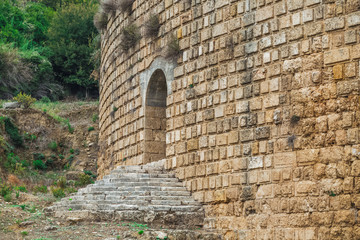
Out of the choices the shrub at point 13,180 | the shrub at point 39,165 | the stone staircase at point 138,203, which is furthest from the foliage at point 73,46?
the stone staircase at point 138,203

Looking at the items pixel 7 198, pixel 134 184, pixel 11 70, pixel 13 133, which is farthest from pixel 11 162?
pixel 11 70

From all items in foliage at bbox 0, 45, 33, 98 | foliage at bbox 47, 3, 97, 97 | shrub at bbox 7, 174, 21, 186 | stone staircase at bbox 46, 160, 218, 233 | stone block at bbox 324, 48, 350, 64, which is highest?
foliage at bbox 47, 3, 97, 97

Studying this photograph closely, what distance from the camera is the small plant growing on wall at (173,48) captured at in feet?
41.4

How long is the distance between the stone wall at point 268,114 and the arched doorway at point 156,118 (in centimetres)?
98

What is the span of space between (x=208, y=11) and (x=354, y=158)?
4.27 m

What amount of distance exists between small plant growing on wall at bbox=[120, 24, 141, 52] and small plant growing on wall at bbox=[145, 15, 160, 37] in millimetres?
562

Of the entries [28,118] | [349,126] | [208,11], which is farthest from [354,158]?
[28,118]

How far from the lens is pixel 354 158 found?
31.1 feet

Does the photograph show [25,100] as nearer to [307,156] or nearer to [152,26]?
[152,26]

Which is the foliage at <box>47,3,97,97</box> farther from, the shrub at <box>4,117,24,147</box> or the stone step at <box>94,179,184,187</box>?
the stone step at <box>94,179,184,187</box>

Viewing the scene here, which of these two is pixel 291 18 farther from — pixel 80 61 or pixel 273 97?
pixel 80 61

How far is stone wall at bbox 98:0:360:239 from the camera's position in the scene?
9711 mm

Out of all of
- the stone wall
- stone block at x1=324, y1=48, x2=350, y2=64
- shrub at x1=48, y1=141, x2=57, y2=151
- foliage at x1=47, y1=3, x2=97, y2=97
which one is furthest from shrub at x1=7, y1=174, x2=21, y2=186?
foliage at x1=47, y1=3, x2=97, y2=97

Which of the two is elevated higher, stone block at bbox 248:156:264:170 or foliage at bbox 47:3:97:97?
foliage at bbox 47:3:97:97
